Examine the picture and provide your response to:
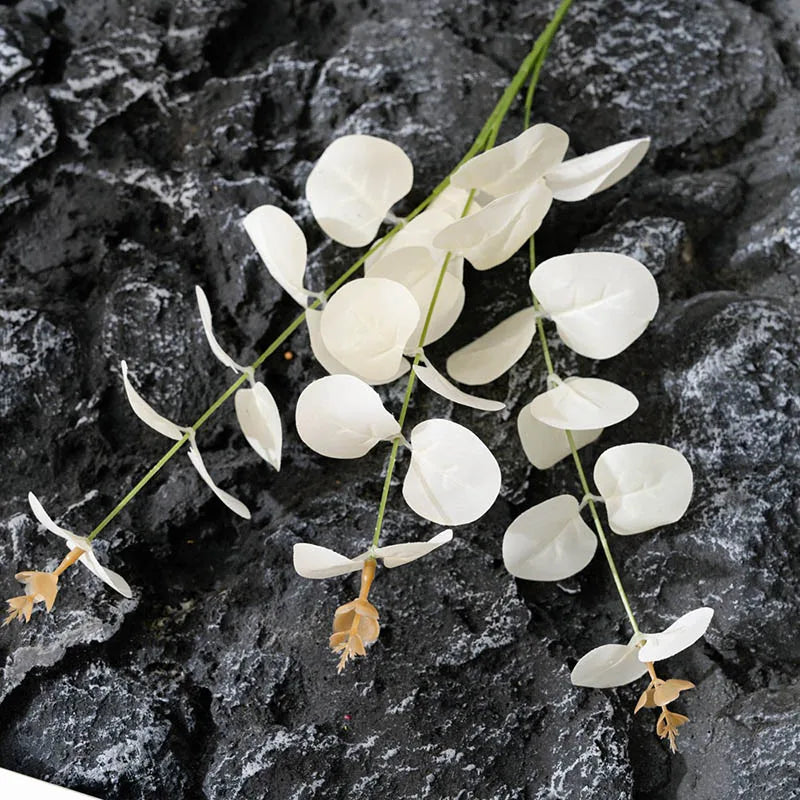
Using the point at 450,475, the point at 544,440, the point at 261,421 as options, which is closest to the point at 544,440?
the point at 544,440

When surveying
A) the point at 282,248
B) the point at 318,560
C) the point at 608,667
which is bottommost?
the point at 608,667

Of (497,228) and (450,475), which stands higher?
(497,228)

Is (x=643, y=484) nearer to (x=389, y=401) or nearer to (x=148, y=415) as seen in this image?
(x=389, y=401)

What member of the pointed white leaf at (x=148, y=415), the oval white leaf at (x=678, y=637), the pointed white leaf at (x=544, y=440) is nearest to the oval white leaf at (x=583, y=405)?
the pointed white leaf at (x=544, y=440)

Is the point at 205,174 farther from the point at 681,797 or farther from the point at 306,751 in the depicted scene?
the point at 681,797

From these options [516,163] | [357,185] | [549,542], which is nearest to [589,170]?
[516,163]

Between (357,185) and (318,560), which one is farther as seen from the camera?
(357,185)

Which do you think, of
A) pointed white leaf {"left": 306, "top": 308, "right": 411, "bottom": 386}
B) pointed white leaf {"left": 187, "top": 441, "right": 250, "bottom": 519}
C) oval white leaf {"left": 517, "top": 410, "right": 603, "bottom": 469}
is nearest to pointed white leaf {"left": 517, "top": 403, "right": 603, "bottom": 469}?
oval white leaf {"left": 517, "top": 410, "right": 603, "bottom": 469}
